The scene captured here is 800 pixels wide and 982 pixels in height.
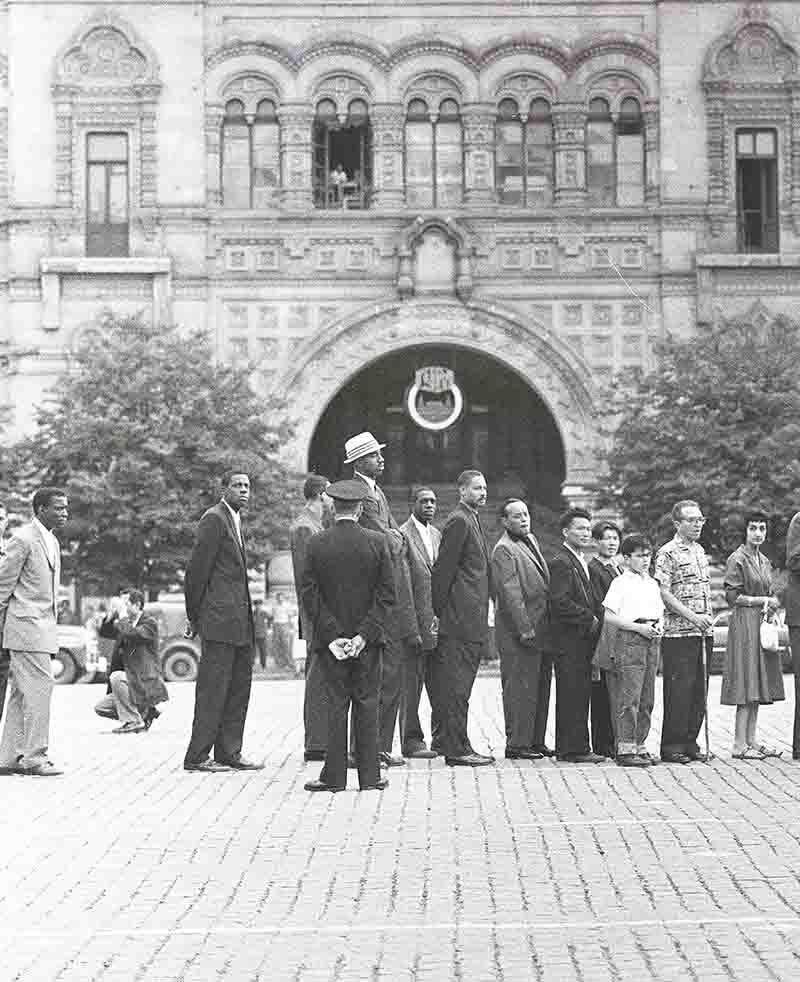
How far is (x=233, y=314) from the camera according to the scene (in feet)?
156

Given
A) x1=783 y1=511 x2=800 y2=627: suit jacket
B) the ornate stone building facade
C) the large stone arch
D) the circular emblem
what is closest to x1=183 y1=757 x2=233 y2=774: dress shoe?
x1=783 y1=511 x2=800 y2=627: suit jacket

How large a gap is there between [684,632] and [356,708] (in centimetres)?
368

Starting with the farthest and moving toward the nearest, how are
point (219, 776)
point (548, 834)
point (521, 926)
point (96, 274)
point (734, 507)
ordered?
point (96, 274) → point (734, 507) → point (219, 776) → point (548, 834) → point (521, 926)

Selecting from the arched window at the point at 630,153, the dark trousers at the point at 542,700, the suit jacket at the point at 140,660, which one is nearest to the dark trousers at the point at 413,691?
the dark trousers at the point at 542,700

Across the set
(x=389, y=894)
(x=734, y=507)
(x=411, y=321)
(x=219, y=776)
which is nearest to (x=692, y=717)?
(x=219, y=776)

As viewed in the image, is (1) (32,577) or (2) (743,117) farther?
(2) (743,117)

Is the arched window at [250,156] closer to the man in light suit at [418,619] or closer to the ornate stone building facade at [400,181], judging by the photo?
the ornate stone building facade at [400,181]

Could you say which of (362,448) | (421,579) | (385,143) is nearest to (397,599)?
(362,448)

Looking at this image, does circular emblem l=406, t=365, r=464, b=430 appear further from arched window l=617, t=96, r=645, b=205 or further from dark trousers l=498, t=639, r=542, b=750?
dark trousers l=498, t=639, r=542, b=750

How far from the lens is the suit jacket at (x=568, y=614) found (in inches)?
688

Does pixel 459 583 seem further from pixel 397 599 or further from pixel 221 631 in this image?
pixel 221 631

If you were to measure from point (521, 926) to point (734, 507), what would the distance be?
32.6 m

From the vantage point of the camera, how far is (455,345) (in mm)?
47438

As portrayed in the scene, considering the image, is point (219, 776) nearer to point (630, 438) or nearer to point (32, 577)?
point (32, 577)
